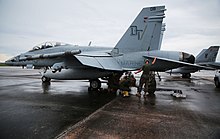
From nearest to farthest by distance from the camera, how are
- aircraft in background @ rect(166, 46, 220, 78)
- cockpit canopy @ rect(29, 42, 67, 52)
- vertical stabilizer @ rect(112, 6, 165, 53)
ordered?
vertical stabilizer @ rect(112, 6, 165, 53) → cockpit canopy @ rect(29, 42, 67, 52) → aircraft in background @ rect(166, 46, 220, 78)

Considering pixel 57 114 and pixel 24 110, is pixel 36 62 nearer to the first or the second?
pixel 24 110

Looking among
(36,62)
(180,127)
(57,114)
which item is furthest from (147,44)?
(36,62)

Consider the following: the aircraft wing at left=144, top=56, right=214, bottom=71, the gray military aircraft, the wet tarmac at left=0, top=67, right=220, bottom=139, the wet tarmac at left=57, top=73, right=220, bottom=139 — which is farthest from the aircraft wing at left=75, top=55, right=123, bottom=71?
the wet tarmac at left=57, top=73, right=220, bottom=139

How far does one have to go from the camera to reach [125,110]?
4672mm

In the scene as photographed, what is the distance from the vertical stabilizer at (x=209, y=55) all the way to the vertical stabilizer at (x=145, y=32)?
14.5 meters

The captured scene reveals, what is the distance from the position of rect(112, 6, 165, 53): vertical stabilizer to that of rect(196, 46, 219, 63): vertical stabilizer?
14.5m

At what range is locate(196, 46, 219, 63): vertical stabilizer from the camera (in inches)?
721

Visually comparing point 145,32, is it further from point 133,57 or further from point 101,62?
point 101,62

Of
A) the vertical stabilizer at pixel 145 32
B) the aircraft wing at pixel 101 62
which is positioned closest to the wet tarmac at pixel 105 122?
the aircraft wing at pixel 101 62

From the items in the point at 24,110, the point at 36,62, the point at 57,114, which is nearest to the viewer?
the point at 57,114

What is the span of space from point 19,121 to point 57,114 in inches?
35.9

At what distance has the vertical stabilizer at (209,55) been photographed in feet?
60.1

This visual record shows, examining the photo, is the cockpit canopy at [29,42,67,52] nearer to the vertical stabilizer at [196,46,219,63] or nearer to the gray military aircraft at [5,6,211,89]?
the gray military aircraft at [5,6,211,89]

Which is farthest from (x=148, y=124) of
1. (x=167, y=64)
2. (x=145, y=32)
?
(x=145, y=32)
